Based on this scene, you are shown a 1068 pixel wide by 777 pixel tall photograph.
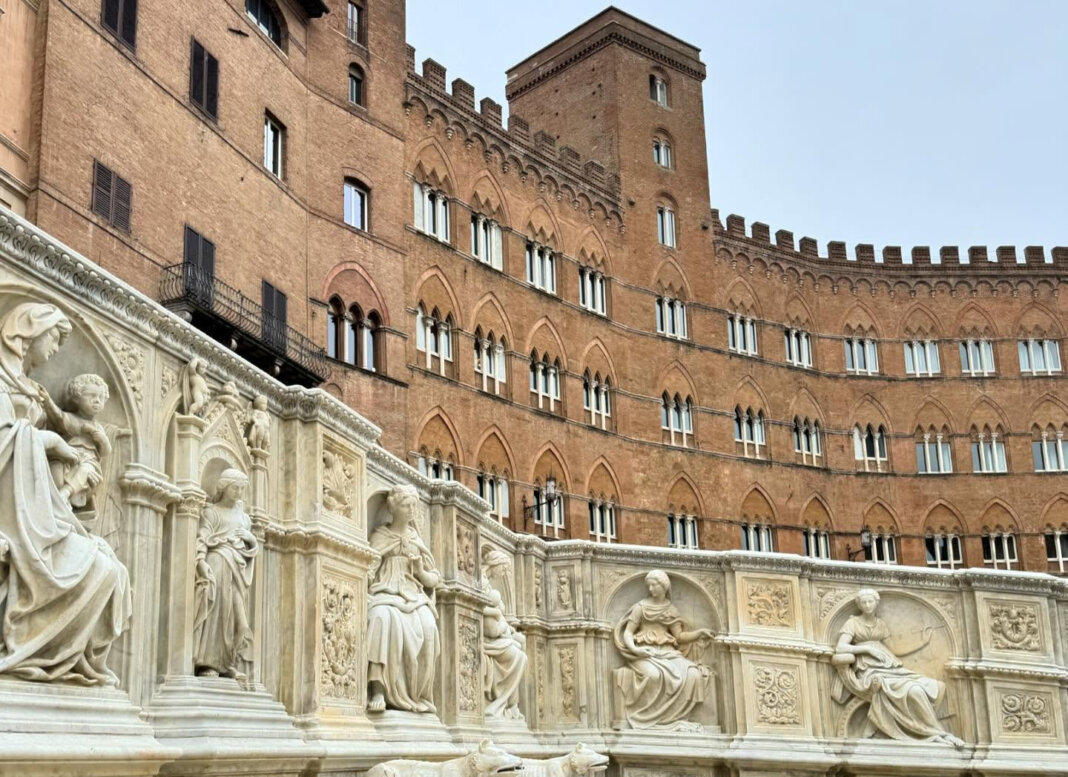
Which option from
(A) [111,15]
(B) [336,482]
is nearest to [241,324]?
(A) [111,15]

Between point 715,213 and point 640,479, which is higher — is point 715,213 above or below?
above

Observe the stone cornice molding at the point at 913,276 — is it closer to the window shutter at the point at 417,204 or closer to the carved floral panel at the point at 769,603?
the window shutter at the point at 417,204

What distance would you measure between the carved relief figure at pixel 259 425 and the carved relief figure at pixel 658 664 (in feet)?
24.0

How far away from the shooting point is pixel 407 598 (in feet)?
33.8

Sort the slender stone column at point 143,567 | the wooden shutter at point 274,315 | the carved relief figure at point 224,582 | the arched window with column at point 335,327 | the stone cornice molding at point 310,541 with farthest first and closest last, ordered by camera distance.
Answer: the arched window with column at point 335,327 < the wooden shutter at point 274,315 < the stone cornice molding at point 310,541 < the carved relief figure at point 224,582 < the slender stone column at point 143,567

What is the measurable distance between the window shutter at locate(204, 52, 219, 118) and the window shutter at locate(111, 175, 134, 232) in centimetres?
320

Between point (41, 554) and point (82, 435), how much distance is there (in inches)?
36.1

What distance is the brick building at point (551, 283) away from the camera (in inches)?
860

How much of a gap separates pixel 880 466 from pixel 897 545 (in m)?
2.71

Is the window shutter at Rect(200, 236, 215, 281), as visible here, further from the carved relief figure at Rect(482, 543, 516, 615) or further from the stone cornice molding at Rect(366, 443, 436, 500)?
the stone cornice molding at Rect(366, 443, 436, 500)

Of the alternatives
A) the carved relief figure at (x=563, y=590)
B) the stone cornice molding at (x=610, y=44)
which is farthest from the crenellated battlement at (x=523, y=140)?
the carved relief figure at (x=563, y=590)

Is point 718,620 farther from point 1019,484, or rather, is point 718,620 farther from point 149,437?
point 1019,484

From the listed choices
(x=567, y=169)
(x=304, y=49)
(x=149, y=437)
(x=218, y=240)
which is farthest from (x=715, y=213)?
(x=149, y=437)

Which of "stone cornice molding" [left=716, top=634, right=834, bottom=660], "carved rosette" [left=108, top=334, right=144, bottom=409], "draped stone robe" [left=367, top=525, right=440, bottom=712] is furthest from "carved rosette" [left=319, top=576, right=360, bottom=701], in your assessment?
"stone cornice molding" [left=716, top=634, right=834, bottom=660]
